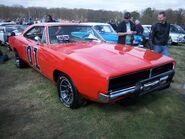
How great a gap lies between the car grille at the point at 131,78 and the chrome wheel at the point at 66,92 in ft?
2.88

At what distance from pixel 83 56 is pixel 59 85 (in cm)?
88

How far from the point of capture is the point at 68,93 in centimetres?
399

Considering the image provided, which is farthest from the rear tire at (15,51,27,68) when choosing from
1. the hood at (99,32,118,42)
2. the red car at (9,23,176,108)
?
the hood at (99,32,118,42)

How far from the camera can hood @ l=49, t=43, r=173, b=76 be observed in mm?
3242

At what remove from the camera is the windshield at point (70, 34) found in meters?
4.64

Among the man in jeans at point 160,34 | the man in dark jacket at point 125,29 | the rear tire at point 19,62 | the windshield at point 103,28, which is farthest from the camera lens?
the windshield at point 103,28

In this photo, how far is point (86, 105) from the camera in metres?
4.09

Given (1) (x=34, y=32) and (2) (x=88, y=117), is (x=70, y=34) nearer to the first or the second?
(1) (x=34, y=32)

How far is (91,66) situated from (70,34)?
177 cm

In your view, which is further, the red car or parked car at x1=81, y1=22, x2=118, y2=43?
parked car at x1=81, y1=22, x2=118, y2=43

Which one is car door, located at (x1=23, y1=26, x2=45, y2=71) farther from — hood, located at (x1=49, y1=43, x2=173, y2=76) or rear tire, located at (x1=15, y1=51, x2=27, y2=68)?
rear tire, located at (x1=15, y1=51, x2=27, y2=68)

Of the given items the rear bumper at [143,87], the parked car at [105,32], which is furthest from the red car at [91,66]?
the parked car at [105,32]

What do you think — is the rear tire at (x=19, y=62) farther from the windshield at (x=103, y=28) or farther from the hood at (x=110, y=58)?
the windshield at (x=103, y=28)

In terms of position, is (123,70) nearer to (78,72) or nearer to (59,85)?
(78,72)
